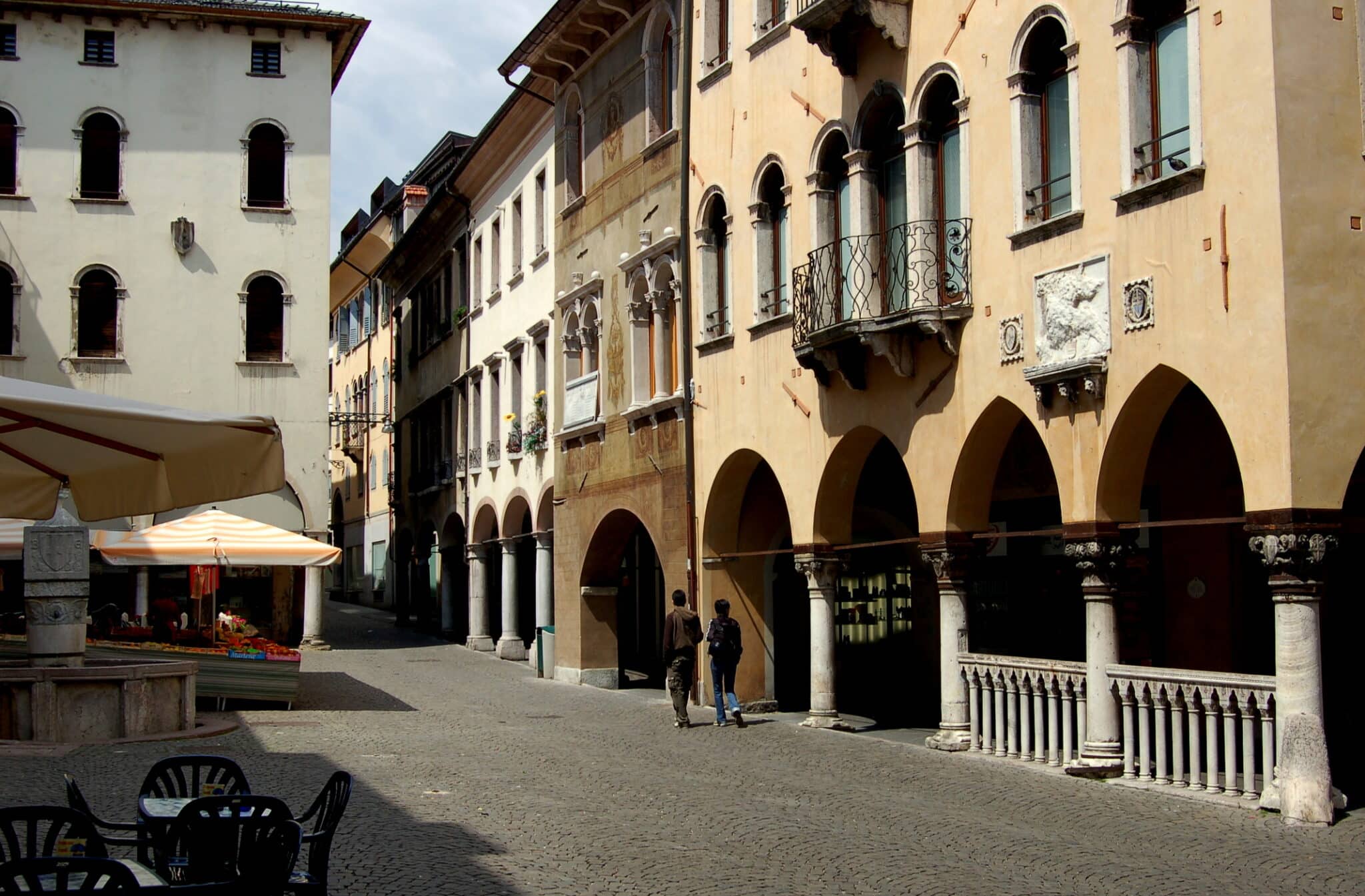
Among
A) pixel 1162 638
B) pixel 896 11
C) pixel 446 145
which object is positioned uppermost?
pixel 446 145

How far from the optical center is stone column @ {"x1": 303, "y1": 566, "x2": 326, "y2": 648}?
114 ft

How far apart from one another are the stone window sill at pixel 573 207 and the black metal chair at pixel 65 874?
2279cm

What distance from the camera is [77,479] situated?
970 cm

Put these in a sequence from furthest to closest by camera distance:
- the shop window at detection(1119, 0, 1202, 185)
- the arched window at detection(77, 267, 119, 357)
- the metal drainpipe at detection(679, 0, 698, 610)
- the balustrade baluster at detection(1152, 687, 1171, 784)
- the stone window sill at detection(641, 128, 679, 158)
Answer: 1. the arched window at detection(77, 267, 119, 357)
2. the stone window sill at detection(641, 128, 679, 158)
3. the metal drainpipe at detection(679, 0, 698, 610)
4. the shop window at detection(1119, 0, 1202, 185)
5. the balustrade baluster at detection(1152, 687, 1171, 784)

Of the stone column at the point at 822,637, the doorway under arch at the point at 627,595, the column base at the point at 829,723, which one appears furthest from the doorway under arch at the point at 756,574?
the doorway under arch at the point at 627,595

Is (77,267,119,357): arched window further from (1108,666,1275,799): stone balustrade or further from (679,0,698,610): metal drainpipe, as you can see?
(1108,666,1275,799): stone balustrade

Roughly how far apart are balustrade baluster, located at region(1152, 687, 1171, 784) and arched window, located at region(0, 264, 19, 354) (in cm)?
2674

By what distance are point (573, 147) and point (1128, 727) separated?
17.5 m

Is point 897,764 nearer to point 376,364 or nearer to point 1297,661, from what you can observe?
point 1297,661

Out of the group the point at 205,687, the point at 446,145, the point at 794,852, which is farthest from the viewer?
the point at 446,145

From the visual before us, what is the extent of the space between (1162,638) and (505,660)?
19281 millimetres

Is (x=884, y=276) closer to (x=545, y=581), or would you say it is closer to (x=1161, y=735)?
(x=1161, y=735)

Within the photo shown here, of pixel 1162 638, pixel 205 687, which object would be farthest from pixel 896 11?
pixel 205 687

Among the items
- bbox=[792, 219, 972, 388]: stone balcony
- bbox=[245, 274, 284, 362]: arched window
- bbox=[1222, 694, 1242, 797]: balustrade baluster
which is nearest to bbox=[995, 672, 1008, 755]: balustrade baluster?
bbox=[1222, 694, 1242, 797]: balustrade baluster
